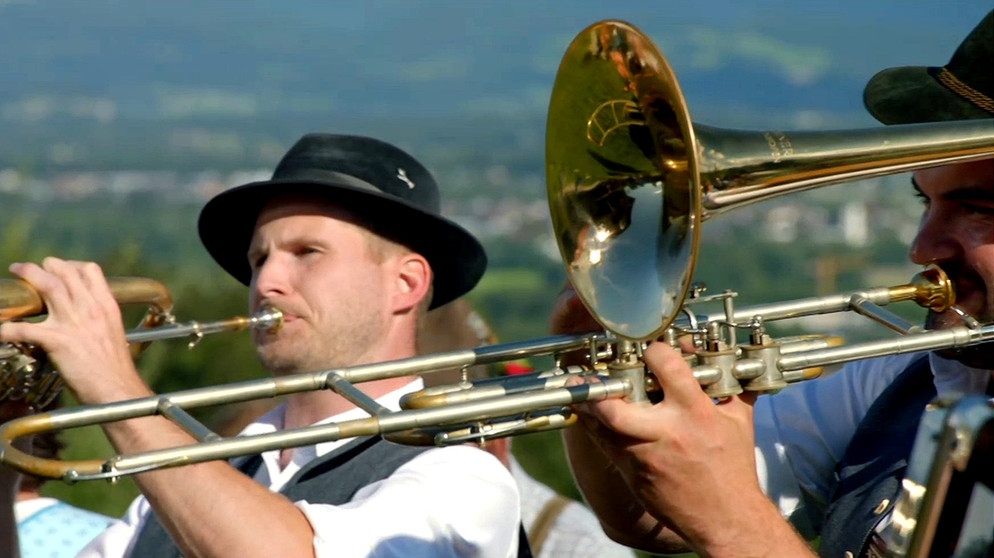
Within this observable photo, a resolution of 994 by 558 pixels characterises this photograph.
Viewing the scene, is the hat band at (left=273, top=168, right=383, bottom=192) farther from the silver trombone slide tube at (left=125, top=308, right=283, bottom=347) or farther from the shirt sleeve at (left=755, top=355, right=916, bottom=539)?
the shirt sleeve at (left=755, top=355, right=916, bottom=539)

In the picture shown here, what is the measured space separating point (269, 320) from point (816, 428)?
1.24 m

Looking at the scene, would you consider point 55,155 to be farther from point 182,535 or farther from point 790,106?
point 182,535

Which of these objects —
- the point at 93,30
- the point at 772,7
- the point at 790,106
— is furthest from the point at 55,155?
the point at 772,7

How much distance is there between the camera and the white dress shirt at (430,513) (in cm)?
301

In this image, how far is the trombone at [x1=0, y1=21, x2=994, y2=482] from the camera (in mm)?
2395

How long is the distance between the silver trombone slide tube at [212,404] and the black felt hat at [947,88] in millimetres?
763

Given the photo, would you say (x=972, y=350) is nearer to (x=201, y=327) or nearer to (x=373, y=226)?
(x=373, y=226)

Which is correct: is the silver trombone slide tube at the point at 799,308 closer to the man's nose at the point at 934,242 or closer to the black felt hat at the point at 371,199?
the man's nose at the point at 934,242

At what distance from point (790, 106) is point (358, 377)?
41.4 m

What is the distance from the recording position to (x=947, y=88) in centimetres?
288

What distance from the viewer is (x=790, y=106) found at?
43000mm

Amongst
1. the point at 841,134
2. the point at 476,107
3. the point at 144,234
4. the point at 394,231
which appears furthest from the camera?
the point at 476,107

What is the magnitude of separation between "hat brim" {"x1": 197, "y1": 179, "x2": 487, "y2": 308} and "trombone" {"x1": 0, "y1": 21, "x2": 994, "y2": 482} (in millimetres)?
1042

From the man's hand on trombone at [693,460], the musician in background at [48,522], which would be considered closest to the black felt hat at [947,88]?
the man's hand on trombone at [693,460]
